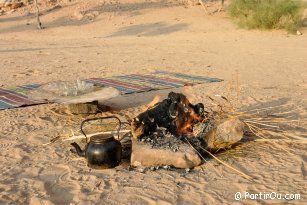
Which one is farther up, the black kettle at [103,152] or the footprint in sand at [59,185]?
the black kettle at [103,152]

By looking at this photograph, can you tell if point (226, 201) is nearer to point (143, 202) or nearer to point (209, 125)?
point (143, 202)

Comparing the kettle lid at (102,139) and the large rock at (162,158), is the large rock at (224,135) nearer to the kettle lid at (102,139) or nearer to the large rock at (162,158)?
the large rock at (162,158)

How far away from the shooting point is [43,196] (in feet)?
11.5

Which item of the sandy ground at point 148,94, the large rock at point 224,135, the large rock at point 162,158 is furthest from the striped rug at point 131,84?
the large rock at point 224,135

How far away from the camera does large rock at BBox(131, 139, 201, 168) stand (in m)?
4.00

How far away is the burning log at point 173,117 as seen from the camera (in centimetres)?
428

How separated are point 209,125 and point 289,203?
1.29 m

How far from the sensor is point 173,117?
437 cm

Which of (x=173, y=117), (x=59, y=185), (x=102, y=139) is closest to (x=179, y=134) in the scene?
(x=173, y=117)

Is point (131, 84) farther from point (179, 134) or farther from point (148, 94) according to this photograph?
point (179, 134)

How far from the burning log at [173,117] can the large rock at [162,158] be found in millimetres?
255

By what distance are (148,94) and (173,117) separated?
8.77 ft

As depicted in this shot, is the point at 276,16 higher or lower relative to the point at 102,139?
lower

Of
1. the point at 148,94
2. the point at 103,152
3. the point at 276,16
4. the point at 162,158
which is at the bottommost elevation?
the point at 276,16
